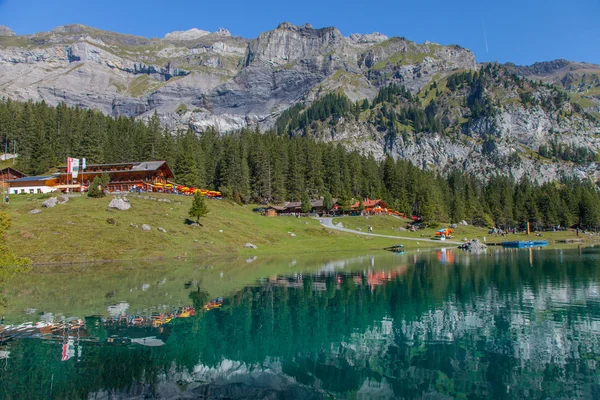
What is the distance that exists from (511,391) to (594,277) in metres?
43.4

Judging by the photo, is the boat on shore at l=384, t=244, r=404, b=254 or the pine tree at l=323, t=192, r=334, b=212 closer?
the boat on shore at l=384, t=244, r=404, b=254

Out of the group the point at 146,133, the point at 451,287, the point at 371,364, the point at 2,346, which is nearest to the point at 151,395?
the point at 371,364

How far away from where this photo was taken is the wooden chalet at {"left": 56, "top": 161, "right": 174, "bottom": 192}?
114 m

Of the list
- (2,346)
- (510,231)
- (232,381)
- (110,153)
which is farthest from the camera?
(510,231)

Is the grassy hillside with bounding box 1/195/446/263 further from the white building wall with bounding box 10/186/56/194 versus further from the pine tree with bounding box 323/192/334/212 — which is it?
the pine tree with bounding box 323/192/334/212

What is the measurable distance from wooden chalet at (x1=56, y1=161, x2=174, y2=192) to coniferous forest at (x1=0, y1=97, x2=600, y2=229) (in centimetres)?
1138

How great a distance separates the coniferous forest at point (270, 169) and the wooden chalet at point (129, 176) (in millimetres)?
11380

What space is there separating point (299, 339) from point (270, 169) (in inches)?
4806

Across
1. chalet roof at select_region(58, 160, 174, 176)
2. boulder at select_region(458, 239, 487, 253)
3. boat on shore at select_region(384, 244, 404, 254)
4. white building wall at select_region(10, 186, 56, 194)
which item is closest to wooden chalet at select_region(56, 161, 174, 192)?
chalet roof at select_region(58, 160, 174, 176)

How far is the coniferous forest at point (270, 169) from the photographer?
13500cm

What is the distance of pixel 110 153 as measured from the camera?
13750 cm

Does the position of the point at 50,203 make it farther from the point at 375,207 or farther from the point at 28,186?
the point at 375,207

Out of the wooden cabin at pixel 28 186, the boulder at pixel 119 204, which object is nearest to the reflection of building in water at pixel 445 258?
the boulder at pixel 119 204

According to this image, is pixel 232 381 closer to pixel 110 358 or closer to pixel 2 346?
pixel 110 358
